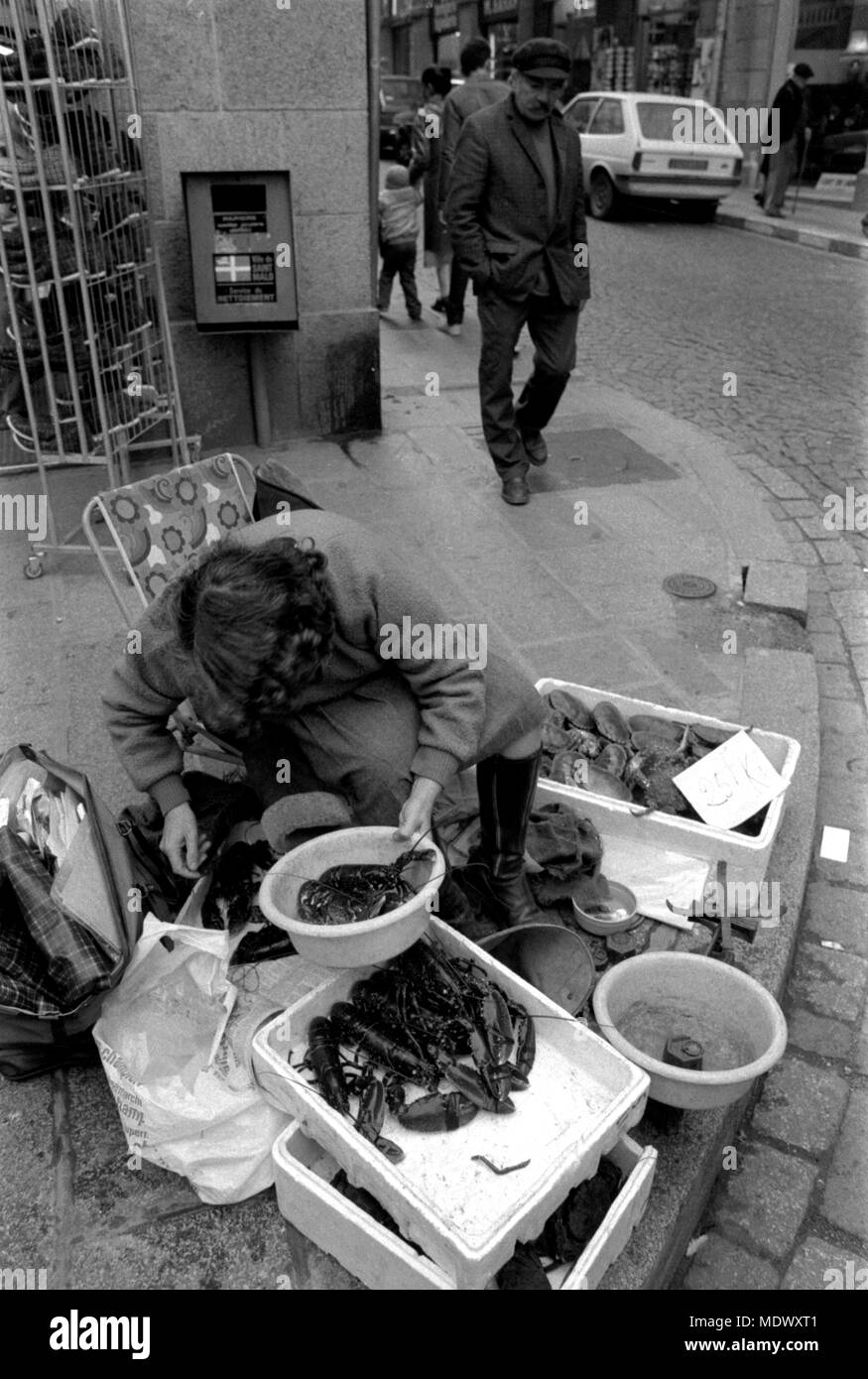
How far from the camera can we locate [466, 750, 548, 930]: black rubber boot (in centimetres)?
268

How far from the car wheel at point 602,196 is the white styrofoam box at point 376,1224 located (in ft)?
51.9

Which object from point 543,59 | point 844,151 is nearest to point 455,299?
point 543,59

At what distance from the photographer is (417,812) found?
92.8 inches

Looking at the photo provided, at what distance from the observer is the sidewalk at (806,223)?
13.3 metres

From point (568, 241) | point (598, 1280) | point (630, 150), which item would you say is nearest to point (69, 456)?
point (568, 241)

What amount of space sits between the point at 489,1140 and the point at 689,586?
3.19 meters

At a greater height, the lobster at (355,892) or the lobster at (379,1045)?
the lobster at (355,892)

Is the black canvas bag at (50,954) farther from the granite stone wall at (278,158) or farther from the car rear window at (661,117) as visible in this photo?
the car rear window at (661,117)

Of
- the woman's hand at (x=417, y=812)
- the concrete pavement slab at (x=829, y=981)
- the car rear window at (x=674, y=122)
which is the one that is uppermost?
the car rear window at (x=674, y=122)

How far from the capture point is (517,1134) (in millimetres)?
2072

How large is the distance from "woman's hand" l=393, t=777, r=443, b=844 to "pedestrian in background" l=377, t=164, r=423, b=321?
7.16 metres

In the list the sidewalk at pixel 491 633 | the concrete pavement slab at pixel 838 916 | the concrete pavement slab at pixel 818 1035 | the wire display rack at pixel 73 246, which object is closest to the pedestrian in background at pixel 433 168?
the sidewalk at pixel 491 633

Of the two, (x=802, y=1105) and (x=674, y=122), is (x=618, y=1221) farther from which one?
(x=674, y=122)

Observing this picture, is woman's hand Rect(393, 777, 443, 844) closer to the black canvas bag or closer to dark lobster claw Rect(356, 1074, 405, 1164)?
dark lobster claw Rect(356, 1074, 405, 1164)
